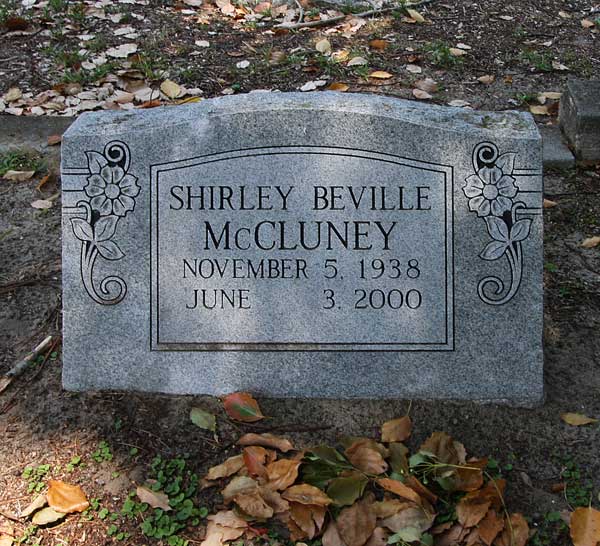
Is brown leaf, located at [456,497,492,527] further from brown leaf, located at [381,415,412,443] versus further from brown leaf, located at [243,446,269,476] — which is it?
brown leaf, located at [243,446,269,476]

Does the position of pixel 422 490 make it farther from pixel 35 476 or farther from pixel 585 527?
pixel 35 476

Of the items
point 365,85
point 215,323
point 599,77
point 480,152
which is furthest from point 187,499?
point 599,77

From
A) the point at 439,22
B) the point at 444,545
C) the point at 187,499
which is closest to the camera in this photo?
the point at 444,545

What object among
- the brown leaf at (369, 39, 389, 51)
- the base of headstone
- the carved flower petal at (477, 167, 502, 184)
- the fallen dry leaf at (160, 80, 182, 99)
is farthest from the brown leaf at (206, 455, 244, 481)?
the brown leaf at (369, 39, 389, 51)

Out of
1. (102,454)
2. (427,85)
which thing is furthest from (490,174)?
(427,85)

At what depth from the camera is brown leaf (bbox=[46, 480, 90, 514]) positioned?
232 centimetres

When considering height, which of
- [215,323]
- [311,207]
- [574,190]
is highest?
[311,207]

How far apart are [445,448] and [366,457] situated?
259 mm

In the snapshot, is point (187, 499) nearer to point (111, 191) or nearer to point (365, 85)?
point (111, 191)

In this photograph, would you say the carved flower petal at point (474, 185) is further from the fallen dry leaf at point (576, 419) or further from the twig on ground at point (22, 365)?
the twig on ground at point (22, 365)

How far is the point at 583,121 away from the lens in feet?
13.8

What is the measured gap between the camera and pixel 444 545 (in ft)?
7.20

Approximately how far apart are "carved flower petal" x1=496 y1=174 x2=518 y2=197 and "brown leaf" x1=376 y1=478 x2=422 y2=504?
1033 millimetres

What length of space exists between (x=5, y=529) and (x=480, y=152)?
191 cm
